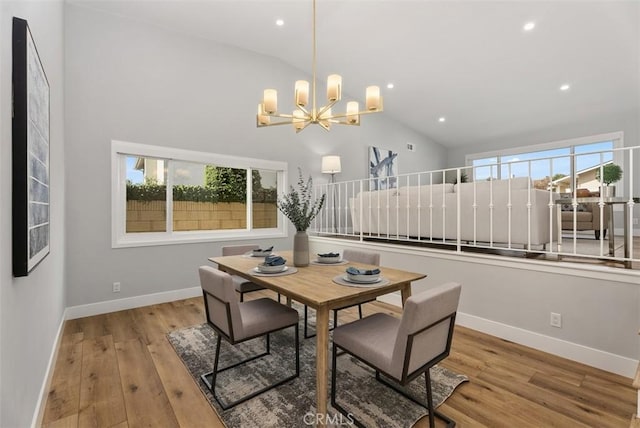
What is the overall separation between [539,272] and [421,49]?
3.67 meters

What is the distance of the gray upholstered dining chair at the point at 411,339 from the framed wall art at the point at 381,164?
4.74 m

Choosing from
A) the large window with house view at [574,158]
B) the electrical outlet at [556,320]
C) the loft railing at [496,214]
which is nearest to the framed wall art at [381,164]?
the large window with house view at [574,158]

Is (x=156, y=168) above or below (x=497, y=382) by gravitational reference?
above

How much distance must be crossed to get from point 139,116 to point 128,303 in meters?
2.24

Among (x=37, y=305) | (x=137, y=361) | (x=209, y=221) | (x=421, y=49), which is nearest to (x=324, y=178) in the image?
(x=209, y=221)

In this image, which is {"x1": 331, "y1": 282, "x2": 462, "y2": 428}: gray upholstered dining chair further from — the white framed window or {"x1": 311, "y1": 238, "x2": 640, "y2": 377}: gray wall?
the white framed window

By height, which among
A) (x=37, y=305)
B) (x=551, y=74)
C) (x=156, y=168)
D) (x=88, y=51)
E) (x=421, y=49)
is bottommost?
(x=37, y=305)

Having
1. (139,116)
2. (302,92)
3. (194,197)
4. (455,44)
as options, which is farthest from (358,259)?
(455,44)

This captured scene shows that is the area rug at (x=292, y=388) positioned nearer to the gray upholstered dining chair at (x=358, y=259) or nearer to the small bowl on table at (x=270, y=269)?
the gray upholstered dining chair at (x=358, y=259)

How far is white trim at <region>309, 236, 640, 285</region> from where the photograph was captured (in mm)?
2027

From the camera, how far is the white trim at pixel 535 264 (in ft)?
6.65

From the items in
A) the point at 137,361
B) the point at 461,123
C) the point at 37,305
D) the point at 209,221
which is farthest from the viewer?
the point at 461,123

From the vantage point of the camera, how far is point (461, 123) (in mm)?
6879

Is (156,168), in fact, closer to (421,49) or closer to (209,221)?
(209,221)
